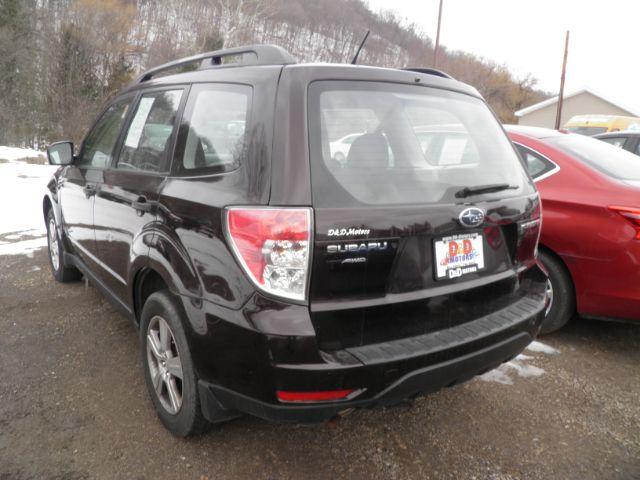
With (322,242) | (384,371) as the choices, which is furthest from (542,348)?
(322,242)

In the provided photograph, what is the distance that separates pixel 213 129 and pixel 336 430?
5.40ft

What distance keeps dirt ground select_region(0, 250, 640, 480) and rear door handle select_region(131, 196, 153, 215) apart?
110 cm

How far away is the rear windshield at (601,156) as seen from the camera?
350 centimetres

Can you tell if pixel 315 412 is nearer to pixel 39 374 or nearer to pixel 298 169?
pixel 298 169

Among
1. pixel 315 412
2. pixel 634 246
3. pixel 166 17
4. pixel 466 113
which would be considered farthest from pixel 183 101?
pixel 166 17

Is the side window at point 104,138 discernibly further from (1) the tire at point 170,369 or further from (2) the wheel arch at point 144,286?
(1) the tire at point 170,369

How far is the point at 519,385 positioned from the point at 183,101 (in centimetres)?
259

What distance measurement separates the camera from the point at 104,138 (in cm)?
340

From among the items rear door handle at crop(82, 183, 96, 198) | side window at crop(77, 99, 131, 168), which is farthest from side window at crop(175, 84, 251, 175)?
rear door handle at crop(82, 183, 96, 198)

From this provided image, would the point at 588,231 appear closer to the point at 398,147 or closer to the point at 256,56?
the point at 398,147

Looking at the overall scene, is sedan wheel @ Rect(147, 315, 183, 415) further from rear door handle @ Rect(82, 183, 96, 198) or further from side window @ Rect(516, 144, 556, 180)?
side window @ Rect(516, 144, 556, 180)

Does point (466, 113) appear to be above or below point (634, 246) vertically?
above

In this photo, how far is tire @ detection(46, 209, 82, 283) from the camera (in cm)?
436

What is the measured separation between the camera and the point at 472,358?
2020 millimetres
